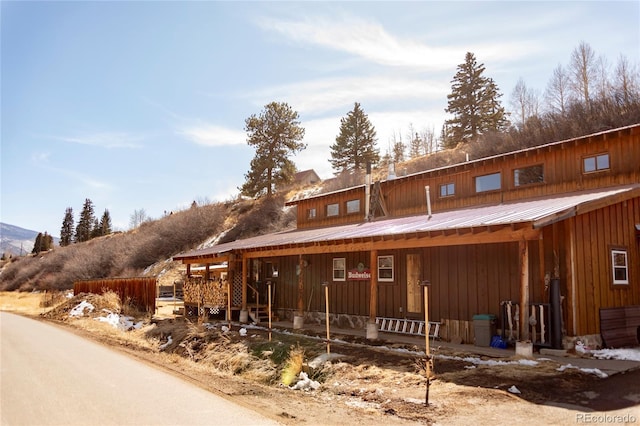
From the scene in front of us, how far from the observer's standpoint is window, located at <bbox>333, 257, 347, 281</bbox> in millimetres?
17906

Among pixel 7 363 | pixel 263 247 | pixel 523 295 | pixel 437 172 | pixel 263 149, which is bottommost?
pixel 7 363

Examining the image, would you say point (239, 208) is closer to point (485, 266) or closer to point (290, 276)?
point (290, 276)

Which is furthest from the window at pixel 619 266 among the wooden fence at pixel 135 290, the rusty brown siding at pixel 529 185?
the wooden fence at pixel 135 290

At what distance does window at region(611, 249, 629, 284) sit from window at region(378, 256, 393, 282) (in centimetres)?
631

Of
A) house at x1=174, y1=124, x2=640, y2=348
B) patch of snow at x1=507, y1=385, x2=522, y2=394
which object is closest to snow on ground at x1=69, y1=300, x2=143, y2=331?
house at x1=174, y1=124, x2=640, y2=348

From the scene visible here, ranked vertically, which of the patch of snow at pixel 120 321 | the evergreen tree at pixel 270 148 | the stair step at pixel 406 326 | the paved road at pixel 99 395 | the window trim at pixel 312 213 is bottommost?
the patch of snow at pixel 120 321

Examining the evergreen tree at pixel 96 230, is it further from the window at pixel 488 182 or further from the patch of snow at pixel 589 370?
the patch of snow at pixel 589 370

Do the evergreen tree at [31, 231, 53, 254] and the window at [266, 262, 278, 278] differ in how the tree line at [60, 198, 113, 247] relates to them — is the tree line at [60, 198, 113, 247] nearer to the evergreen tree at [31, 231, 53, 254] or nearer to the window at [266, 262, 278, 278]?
the evergreen tree at [31, 231, 53, 254]

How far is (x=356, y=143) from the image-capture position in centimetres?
5731

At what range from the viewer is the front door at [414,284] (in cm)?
1502

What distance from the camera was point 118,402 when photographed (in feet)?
25.6

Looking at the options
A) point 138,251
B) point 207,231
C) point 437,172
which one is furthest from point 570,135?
point 138,251

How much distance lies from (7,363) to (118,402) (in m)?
5.83

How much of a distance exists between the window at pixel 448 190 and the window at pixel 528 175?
7.91 feet
